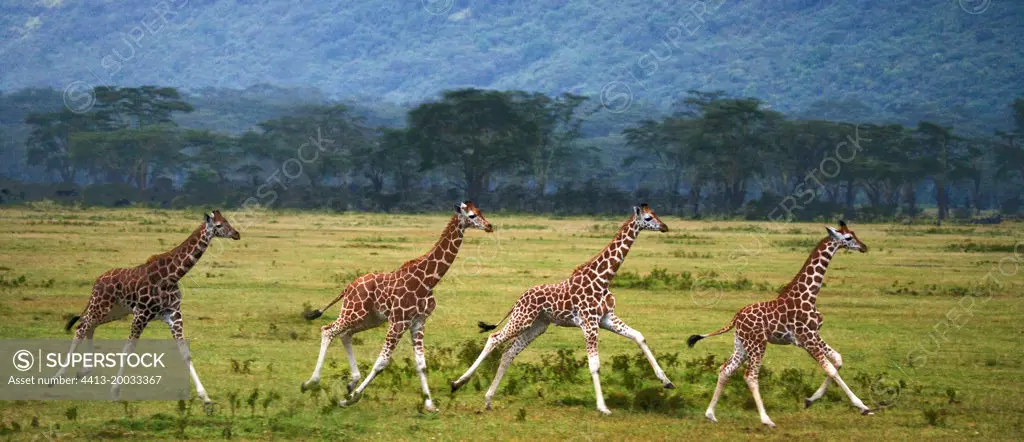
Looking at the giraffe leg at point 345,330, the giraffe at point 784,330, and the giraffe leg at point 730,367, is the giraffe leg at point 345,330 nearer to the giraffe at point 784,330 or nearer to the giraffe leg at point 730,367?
the giraffe leg at point 730,367

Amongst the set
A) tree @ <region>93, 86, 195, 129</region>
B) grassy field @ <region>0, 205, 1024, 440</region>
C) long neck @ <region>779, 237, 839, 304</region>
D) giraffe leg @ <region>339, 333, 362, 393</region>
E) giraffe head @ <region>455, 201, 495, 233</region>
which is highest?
tree @ <region>93, 86, 195, 129</region>

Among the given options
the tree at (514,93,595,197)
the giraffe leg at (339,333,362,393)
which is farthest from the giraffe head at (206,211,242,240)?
the tree at (514,93,595,197)

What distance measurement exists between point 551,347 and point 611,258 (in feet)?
18.5

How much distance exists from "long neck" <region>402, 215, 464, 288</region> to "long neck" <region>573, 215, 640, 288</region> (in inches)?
49.2

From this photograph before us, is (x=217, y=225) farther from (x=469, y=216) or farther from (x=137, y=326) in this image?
(x=469, y=216)

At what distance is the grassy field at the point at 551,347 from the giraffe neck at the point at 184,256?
1361 millimetres

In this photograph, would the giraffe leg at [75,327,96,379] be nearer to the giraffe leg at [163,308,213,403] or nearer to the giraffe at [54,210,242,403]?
the giraffe at [54,210,242,403]

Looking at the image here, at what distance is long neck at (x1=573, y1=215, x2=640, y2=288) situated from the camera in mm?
A: 12383

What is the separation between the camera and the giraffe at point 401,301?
1211cm

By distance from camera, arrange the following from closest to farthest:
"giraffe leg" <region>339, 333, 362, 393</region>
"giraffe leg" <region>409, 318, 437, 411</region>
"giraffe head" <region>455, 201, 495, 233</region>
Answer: "giraffe leg" <region>409, 318, 437, 411</region>
"giraffe head" <region>455, 201, 495, 233</region>
"giraffe leg" <region>339, 333, 362, 393</region>

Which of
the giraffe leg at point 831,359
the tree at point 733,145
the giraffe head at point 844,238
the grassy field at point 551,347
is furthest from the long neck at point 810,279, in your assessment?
the tree at point 733,145

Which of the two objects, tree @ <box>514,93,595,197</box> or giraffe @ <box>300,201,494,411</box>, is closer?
giraffe @ <box>300,201,494,411</box>

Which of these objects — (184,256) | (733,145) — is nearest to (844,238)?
(184,256)

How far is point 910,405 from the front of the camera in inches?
526
